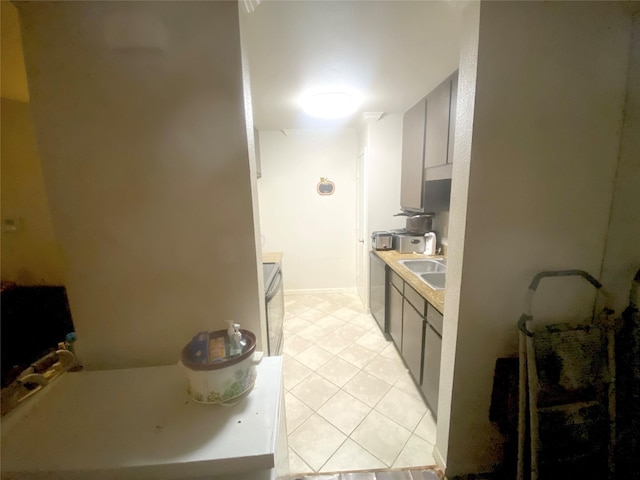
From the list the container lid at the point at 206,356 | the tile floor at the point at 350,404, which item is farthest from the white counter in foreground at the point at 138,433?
the tile floor at the point at 350,404

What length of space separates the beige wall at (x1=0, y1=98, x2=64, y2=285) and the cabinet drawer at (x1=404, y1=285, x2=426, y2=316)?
1.86 m

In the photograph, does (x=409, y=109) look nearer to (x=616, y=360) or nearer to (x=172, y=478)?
(x=616, y=360)

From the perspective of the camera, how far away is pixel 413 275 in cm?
194

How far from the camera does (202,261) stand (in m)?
1.04

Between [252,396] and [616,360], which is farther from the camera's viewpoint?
[616,360]

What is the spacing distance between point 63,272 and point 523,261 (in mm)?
1900

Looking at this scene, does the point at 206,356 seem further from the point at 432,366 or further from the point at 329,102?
the point at 329,102

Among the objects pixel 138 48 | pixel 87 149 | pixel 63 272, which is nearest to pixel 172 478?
pixel 63 272

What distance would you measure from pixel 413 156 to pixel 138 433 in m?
2.57

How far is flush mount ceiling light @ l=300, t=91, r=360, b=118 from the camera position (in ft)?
6.85

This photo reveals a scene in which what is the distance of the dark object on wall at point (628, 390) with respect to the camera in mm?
1046

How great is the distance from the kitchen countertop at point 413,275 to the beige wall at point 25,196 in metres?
1.77

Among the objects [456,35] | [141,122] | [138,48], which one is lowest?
[141,122]

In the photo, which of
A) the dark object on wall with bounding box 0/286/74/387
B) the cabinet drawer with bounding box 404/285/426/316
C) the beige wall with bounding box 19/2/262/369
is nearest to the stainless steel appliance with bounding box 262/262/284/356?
the beige wall with bounding box 19/2/262/369
